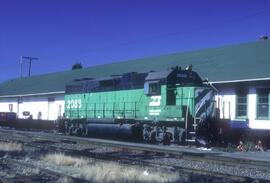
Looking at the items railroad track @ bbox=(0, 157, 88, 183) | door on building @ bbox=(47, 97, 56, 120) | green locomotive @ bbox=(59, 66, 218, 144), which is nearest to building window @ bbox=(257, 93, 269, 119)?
green locomotive @ bbox=(59, 66, 218, 144)

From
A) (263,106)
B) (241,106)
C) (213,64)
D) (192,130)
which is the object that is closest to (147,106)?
(192,130)

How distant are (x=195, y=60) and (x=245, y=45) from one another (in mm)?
3965

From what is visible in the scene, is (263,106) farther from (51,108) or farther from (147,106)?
(51,108)

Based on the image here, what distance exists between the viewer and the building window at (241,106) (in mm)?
24209

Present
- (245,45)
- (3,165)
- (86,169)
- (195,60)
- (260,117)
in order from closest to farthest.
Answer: (86,169)
(3,165)
(260,117)
(245,45)
(195,60)

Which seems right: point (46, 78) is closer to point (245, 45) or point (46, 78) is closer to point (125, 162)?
point (245, 45)

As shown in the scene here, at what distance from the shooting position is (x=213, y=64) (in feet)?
93.9

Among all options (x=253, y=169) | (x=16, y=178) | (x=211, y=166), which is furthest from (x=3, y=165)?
(x=253, y=169)

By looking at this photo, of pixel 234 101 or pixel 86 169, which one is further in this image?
pixel 234 101

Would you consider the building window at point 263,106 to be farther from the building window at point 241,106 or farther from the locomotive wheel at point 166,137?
the locomotive wheel at point 166,137

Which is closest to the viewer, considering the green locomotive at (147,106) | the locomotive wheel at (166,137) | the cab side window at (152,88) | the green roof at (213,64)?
the green locomotive at (147,106)

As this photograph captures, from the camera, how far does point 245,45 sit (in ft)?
94.7

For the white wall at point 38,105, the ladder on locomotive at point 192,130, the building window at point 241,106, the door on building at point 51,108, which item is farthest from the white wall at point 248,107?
the door on building at point 51,108

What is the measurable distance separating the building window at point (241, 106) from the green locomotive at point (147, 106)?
92.2 inches
